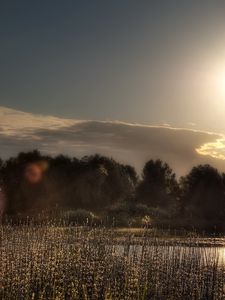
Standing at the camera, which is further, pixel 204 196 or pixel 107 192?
pixel 107 192

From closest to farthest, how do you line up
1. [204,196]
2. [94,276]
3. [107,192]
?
[94,276] < [204,196] < [107,192]

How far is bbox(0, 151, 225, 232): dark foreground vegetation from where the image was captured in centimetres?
6462

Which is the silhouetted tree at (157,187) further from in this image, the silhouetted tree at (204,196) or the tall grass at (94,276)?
the tall grass at (94,276)

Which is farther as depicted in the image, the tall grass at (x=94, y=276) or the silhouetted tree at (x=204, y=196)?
the silhouetted tree at (x=204, y=196)

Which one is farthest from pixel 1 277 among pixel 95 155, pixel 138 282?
pixel 95 155

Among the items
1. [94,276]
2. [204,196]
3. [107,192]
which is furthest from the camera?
[107,192]

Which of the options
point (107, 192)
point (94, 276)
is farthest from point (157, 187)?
point (94, 276)

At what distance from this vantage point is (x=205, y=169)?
7588 cm

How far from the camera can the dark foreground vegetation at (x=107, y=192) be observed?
6462 centimetres

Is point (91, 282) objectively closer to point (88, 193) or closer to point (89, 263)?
point (89, 263)

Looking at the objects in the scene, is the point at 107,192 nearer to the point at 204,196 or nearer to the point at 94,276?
the point at 204,196

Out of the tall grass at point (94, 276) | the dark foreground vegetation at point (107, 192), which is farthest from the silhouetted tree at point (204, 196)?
the tall grass at point (94, 276)

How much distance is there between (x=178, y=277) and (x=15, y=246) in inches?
265

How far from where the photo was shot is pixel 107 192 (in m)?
86.8
